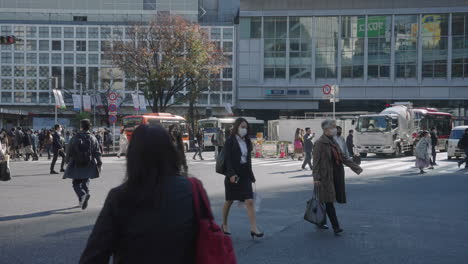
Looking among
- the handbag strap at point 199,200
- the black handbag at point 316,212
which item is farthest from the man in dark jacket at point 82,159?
the handbag strap at point 199,200

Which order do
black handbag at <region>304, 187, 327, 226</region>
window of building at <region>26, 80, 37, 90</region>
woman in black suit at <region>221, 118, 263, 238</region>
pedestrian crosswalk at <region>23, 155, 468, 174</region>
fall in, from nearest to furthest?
woman in black suit at <region>221, 118, 263, 238</region> < black handbag at <region>304, 187, 327, 226</region> < pedestrian crosswalk at <region>23, 155, 468, 174</region> < window of building at <region>26, 80, 37, 90</region>

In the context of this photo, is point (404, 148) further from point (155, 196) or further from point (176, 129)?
point (155, 196)

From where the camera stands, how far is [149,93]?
3838cm

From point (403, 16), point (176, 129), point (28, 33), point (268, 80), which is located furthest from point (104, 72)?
point (176, 129)

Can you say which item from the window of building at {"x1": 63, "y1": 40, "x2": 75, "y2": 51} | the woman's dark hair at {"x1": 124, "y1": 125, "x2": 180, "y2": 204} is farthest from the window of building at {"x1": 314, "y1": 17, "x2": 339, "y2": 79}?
the woman's dark hair at {"x1": 124, "y1": 125, "x2": 180, "y2": 204}

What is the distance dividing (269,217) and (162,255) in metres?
6.66

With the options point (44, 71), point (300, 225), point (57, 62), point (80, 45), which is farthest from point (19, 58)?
point (300, 225)

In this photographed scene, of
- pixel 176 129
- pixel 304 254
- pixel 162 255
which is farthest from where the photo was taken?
pixel 176 129

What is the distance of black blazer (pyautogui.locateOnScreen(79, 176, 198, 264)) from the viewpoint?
7.93 feet

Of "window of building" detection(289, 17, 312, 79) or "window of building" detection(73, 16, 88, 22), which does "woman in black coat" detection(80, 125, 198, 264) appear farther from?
"window of building" detection(73, 16, 88, 22)

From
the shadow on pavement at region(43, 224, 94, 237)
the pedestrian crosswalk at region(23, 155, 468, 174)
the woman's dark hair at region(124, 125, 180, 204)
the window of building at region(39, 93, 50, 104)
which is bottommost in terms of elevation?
the pedestrian crosswalk at region(23, 155, 468, 174)

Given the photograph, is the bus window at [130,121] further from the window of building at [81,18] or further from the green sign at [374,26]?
the window of building at [81,18]

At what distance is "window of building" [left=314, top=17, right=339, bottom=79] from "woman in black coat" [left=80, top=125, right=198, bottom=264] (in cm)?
6072

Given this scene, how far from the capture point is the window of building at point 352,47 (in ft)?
200
